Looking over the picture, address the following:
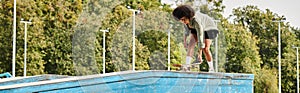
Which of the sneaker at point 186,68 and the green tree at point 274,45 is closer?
the sneaker at point 186,68

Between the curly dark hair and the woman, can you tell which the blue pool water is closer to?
the woman

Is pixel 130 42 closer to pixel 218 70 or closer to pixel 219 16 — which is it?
pixel 219 16

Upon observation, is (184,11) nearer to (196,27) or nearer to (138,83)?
(196,27)

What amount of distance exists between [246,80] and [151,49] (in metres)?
6.15

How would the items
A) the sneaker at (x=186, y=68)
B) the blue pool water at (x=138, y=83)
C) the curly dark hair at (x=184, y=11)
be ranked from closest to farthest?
1. the curly dark hair at (x=184, y=11)
2. the blue pool water at (x=138, y=83)
3. the sneaker at (x=186, y=68)

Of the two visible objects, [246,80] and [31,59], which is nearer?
[246,80]

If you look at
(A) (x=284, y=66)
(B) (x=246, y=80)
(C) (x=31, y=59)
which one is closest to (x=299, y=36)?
(A) (x=284, y=66)

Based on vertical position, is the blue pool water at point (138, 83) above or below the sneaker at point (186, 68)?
below

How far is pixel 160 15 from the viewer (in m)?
5.57

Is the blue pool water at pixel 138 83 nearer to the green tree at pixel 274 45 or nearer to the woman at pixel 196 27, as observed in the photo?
the woman at pixel 196 27

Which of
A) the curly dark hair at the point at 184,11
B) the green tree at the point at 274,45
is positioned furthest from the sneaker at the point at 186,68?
the green tree at the point at 274,45

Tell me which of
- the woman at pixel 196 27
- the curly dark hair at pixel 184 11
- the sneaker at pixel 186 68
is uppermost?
the curly dark hair at pixel 184 11

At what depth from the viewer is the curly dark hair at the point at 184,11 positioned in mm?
6356

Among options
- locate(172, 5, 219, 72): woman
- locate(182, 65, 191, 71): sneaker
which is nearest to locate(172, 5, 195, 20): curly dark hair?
locate(172, 5, 219, 72): woman
